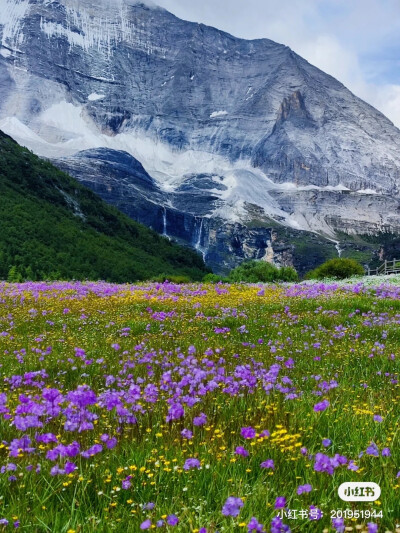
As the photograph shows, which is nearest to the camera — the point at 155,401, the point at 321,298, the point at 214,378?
the point at 155,401

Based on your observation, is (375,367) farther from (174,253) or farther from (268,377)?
(174,253)

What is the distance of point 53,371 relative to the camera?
23.7ft

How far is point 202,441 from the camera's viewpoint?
4.18 m

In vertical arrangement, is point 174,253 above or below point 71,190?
below

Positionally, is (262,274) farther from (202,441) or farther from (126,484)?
(126,484)

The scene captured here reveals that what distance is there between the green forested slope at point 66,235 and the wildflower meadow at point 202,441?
244 feet

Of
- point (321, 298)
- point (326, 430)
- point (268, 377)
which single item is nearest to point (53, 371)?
point (268, 377)

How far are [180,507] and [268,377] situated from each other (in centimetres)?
300

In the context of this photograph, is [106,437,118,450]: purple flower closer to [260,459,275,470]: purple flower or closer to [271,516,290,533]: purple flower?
[260,459,275,470]: purple flower

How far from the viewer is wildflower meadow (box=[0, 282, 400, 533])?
2930 millimetres

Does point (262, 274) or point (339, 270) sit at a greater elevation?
point (339, 270)

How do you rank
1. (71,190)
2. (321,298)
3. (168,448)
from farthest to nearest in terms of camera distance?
(71,190)
(321,298)
(168,448)

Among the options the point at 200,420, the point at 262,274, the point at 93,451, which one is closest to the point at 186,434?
the point at 200,420

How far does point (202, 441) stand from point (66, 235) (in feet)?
411
